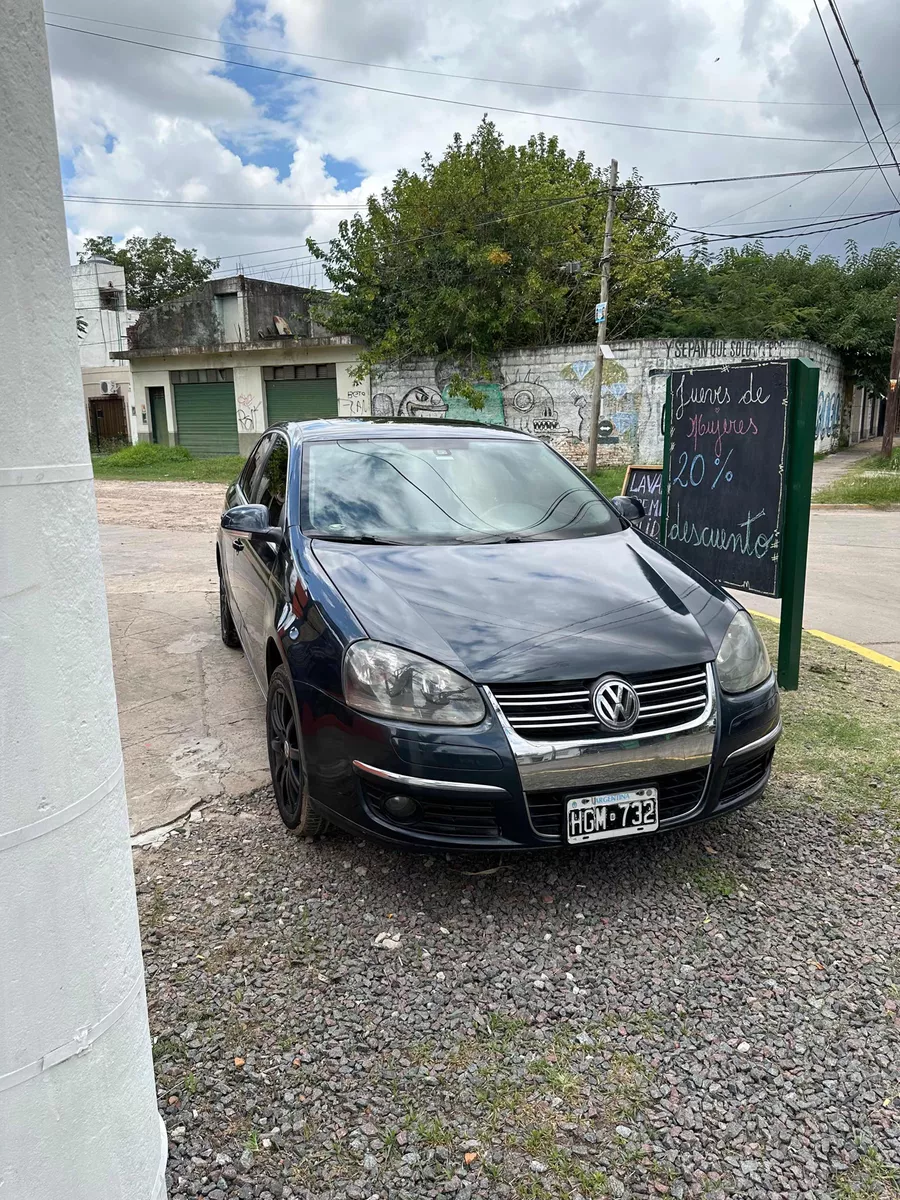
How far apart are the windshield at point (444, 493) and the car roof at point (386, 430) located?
0.23 ft

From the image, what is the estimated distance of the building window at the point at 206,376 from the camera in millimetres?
27875

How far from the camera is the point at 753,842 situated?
3373mm

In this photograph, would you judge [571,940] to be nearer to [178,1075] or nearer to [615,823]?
[615,823]

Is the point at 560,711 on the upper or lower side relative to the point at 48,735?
lower

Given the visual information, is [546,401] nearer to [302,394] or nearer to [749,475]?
[302,394]

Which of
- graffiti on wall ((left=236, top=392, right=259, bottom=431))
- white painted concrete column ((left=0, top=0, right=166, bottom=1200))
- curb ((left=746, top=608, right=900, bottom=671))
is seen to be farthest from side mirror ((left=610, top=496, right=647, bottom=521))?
graffiti on wall ((left=236, top=392, right=259, bottom=431))

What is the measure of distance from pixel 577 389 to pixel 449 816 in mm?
20283

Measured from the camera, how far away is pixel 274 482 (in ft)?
14.7

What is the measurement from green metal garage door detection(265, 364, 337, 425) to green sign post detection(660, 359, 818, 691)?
20641 mm

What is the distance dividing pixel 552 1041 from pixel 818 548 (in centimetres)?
953

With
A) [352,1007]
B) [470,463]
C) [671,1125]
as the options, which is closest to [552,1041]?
[671,1125]

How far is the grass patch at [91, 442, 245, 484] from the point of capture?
23734mm

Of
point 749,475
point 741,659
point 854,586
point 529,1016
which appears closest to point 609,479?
point 854,586

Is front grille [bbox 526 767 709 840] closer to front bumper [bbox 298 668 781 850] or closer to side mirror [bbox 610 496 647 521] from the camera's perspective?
front bumper [bbox 298 668 781 850]
